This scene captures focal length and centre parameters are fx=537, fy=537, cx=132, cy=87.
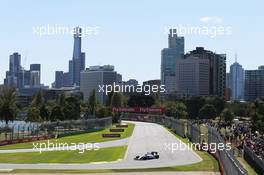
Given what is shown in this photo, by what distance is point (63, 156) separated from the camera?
2697 inches

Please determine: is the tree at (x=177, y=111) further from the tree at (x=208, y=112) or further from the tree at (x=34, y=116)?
the tree at (x=34, y=116)

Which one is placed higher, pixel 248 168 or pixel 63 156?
pixel 248 168

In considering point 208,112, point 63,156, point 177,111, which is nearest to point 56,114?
point 177,111

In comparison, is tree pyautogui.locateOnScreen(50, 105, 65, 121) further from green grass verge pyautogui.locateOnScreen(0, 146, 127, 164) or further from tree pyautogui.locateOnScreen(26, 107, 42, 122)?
green grass verge pyautogui.locateOnScreen(0, 146, 127, 164)

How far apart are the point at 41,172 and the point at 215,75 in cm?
14158

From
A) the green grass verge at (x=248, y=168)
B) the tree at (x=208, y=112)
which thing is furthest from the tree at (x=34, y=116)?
the green grass verge at (x=248, y=168)

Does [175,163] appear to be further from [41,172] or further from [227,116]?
[227,116]

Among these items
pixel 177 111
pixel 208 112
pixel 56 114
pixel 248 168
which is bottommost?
pixel 248 168

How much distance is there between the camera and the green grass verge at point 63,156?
208 ft

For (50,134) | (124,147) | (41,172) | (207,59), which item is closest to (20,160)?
(41,172)

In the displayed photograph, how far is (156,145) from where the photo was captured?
87.9 m

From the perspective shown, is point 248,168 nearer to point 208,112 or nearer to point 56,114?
point 56,114

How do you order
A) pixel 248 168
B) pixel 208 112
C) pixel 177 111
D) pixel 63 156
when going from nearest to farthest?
pixel 248 168, pixel 63 156, pixel 177 111, pixel 208 112

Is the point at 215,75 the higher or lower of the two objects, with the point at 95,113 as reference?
higher
